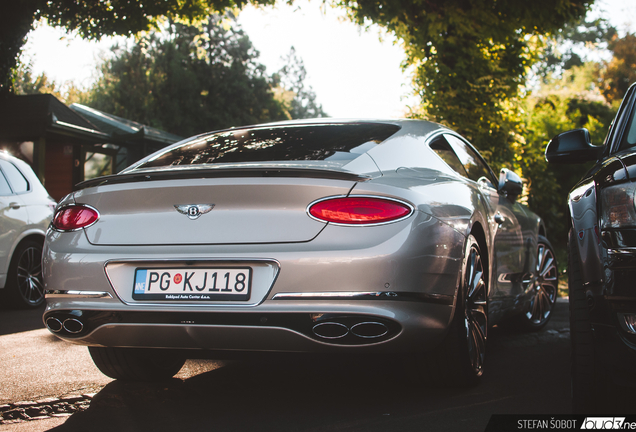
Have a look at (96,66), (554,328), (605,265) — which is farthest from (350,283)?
(96,66)

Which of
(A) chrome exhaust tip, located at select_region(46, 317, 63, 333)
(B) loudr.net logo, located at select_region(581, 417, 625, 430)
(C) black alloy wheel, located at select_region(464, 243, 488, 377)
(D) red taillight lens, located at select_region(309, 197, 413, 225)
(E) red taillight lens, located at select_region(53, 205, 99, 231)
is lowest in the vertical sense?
(B) loudr.net logo, located at select_region(581, 417, 625, 430)

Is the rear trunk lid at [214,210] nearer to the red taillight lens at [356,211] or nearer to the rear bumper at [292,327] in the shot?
the red taillight lens at [356,211]

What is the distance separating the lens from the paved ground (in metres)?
2.72

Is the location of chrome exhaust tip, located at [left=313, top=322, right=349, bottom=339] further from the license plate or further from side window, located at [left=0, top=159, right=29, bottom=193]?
side window, located at [left=0, top=159, right=29, bottom=193]

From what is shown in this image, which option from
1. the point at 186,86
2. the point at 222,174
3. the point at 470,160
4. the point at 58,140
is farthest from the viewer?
the point at 186,86

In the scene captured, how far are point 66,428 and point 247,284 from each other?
105 centimetres

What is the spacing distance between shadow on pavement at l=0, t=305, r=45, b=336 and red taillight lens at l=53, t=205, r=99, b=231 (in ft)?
8.85

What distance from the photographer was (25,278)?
22.4 feet

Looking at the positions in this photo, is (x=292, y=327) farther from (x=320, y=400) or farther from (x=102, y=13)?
(x=102, y=13)

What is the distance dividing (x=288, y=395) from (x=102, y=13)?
40.2 ft

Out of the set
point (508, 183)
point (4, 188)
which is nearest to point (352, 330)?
point (508, 183)

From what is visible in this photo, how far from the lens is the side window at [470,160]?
4.13 meters

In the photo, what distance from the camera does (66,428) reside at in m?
2.71

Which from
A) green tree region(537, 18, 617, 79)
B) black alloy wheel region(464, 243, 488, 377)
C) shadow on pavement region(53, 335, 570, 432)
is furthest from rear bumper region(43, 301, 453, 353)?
green tree region(537, 18, 617, 79)
